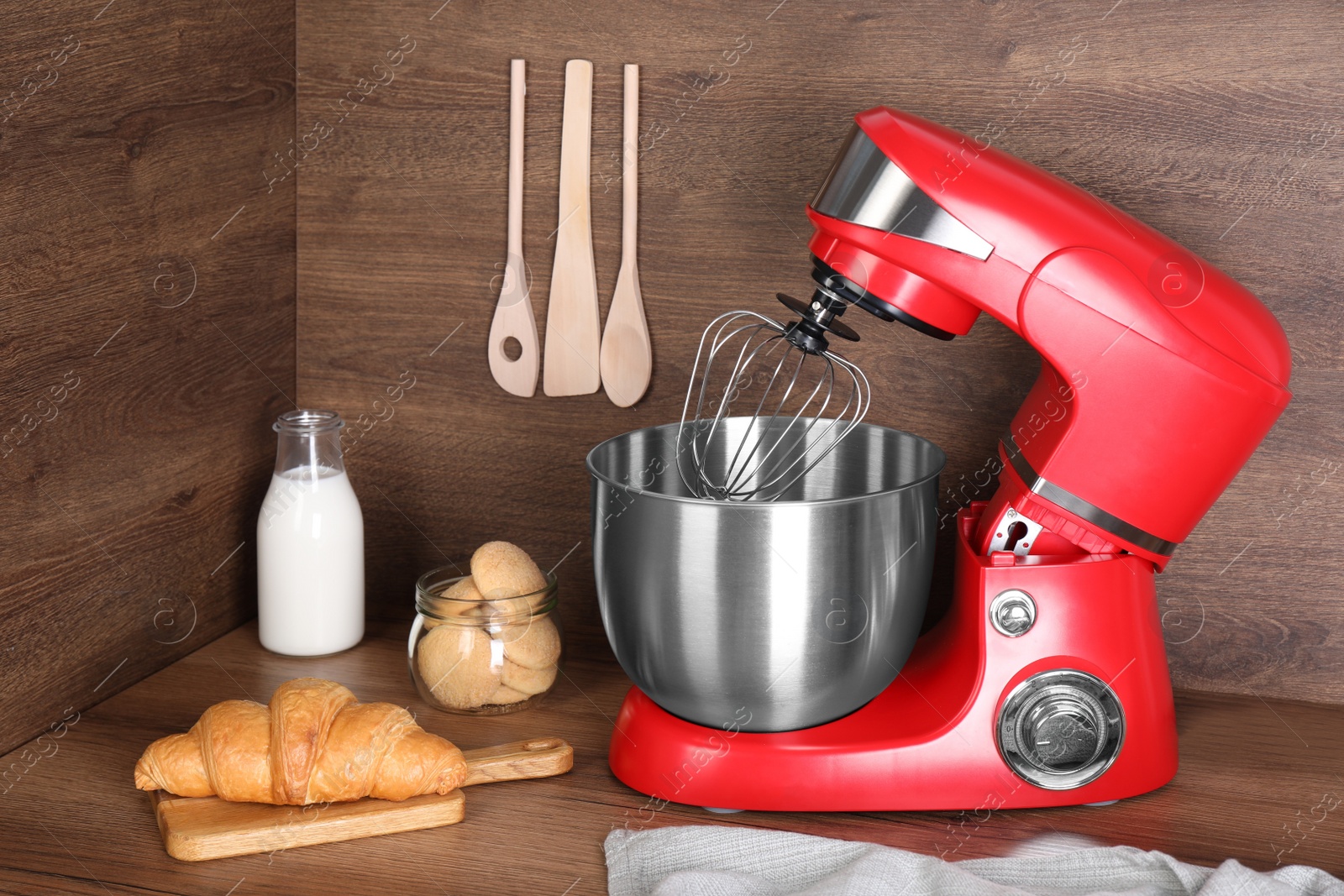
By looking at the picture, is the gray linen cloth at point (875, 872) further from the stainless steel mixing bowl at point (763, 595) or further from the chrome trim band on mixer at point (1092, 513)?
the chrome trim band on mixer at point (1092, 513)

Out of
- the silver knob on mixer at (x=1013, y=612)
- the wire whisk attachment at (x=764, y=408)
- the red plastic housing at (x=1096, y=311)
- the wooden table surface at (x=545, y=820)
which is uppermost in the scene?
the red plastic housing at (x=1096, y=311)

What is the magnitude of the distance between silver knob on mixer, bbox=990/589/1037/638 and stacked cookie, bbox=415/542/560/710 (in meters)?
0.34

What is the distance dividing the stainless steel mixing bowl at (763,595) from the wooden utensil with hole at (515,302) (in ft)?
0.90

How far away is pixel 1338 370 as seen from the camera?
87 centimetres

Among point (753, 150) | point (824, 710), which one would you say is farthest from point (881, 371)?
point (824, 710)

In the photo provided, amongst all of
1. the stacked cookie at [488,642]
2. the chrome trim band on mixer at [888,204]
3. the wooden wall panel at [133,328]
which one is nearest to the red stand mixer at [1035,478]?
the chrome trim band on mixer at [888,204]

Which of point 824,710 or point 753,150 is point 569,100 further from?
point 824,710

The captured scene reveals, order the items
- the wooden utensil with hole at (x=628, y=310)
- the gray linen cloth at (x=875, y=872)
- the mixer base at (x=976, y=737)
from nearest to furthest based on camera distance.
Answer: the gray linen cloth at (x=875, y=872) → the mixer base at (x=976, y=737) → the wooden utensil with hole at (x=628, y=310)

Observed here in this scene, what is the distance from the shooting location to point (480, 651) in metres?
0.86

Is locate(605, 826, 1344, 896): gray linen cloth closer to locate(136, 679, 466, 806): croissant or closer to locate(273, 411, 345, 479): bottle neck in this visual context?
locate(136, 679, 466, 806): croissant

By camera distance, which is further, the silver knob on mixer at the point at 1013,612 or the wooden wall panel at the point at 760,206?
the wooden wall panel at the point at 760,206

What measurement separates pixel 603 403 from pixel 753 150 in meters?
0.25

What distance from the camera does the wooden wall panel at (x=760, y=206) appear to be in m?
0.86

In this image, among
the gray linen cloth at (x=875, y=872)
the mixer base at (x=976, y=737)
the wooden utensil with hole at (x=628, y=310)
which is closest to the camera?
the gray linen cloth at (x=875, y=872)
